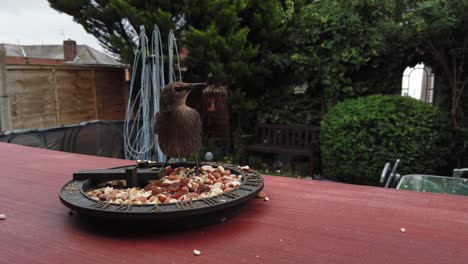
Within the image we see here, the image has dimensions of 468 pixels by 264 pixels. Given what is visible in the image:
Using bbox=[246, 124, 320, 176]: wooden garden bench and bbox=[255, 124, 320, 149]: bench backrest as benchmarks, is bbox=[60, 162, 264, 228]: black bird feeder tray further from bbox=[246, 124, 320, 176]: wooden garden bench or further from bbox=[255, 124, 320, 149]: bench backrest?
bbox=[255, 124, 320, 149]: bench backrest

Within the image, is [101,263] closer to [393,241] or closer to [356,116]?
[393,241]

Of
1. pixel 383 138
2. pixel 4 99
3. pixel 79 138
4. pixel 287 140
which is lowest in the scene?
pixel 287 140

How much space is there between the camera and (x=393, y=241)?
2.86 feet

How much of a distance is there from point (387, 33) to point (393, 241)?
4.26 m

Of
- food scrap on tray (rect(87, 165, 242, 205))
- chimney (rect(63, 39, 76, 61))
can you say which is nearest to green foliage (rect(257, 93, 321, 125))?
food scrap on tray (rect(87, 165, 242, 205))

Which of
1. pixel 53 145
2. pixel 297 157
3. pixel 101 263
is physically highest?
pixel 101 263

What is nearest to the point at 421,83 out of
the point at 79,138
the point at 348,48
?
the point at 348,48

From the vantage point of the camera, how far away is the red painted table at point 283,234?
31.3 inches

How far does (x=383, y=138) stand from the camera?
13.1 ft

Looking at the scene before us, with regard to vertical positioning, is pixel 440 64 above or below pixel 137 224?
above

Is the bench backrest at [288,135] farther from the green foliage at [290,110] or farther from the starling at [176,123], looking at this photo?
the starling at [176,123]

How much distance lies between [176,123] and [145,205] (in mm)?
366

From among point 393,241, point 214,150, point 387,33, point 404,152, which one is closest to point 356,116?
point 404,152

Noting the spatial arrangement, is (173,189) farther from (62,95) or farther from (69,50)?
(69,50)
